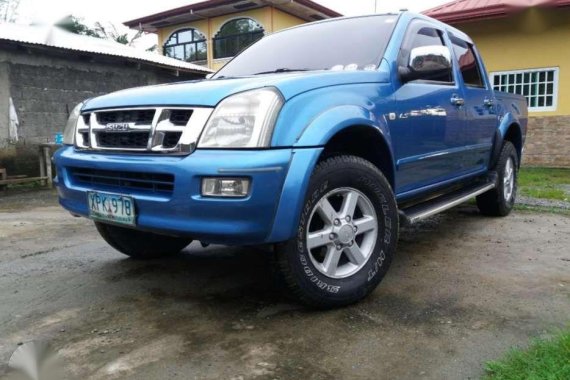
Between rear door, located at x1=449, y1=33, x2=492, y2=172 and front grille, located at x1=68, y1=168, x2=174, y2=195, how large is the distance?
2.59m

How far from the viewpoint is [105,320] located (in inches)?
107

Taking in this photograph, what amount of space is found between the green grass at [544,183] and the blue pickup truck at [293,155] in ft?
12.0

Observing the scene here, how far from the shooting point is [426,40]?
13.0ft

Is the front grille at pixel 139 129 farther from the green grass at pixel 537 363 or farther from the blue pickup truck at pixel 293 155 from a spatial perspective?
the green grass at pixel 537 363

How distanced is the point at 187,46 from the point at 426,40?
18.3 meters

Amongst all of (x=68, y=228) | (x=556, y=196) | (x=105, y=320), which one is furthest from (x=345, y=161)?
(x=556, y=196)

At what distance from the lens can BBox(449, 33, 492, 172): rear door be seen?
14.0 ft

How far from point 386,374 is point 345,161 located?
115cm

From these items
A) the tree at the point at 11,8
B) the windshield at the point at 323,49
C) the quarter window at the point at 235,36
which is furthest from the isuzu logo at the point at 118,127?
the quarter window at the point at 235,36

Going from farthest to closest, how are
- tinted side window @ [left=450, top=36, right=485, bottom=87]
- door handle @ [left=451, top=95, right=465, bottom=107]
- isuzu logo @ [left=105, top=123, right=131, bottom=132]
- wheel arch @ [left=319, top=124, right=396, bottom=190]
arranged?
tinted side window @ [left=450, top=36, right=485, bottom=87]
door handle @ [left=451, top=95, right=465, bottom=107]
wheel arch @ [left=319, top=124, right=396, bottom=190]
isuzu logo @ [left=105, top=123, right=131, bottom=132]

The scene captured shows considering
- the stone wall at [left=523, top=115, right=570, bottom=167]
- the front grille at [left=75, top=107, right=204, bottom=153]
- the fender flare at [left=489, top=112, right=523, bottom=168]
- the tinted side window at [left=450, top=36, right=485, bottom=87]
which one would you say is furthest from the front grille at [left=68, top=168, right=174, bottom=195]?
the stone wall at [left=523, top=115, right=570, bottom=167]

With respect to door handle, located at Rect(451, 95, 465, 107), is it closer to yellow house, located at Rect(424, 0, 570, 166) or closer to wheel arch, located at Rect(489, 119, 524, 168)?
wheel arch, located at Rect(489, 119, 524, 168)

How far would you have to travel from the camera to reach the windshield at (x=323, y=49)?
3428 millimetres

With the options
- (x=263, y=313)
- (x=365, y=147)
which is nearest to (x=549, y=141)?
(x=365, y=147)
